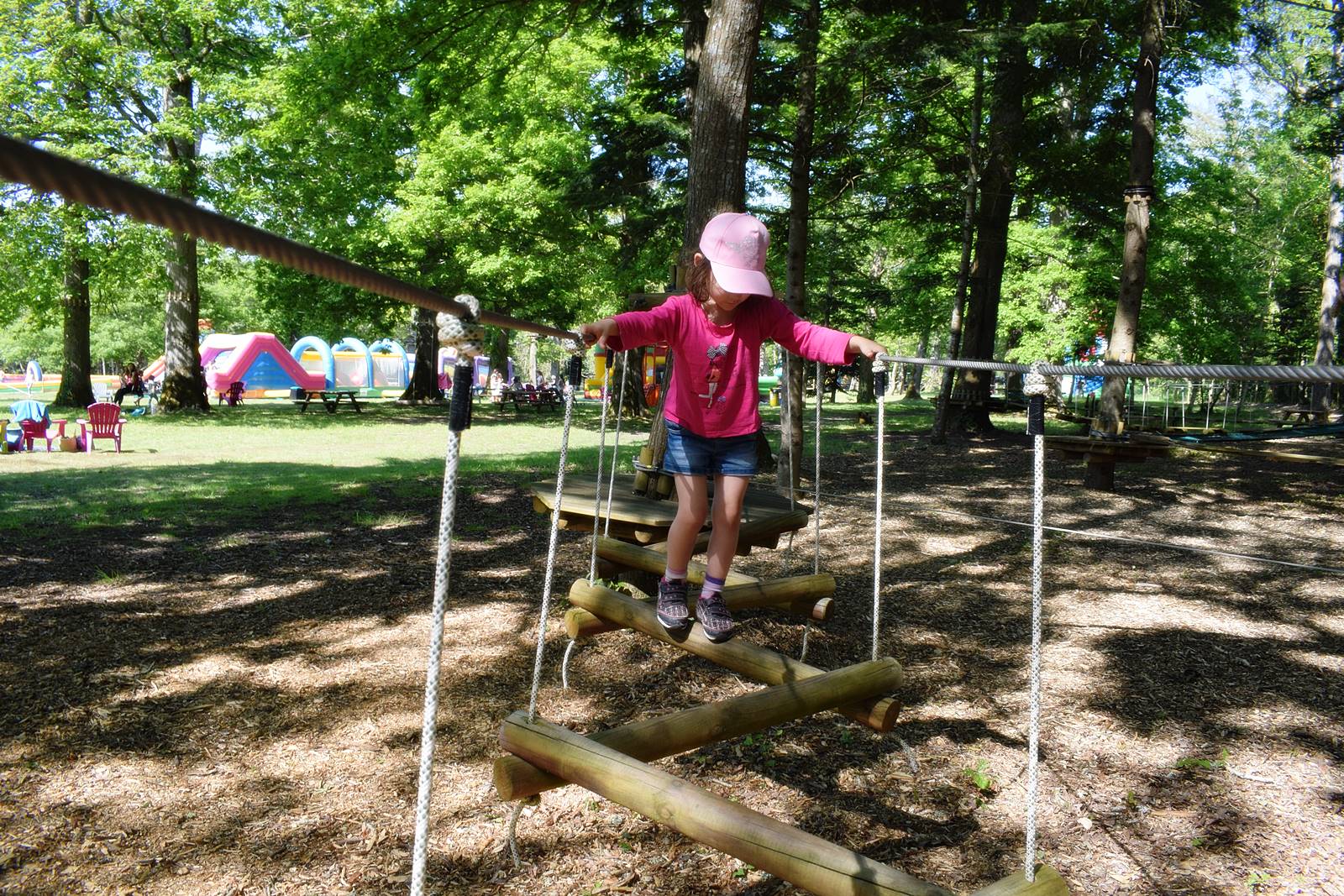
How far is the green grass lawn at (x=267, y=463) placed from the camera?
9695 millimetres

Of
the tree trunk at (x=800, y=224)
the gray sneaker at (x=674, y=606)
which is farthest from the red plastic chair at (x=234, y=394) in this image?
the gray sneaker at (x=674, y=606)

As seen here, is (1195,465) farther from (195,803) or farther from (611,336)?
(195,803)

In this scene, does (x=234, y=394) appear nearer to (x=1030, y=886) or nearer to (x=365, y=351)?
(x=365, y=351)

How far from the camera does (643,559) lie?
4.67 meters

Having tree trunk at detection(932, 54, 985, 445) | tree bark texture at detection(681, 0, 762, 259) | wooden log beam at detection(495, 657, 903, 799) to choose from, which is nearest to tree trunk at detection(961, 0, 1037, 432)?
tree trunk at detection(932, 54, 985, 445)

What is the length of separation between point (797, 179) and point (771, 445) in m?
7.88

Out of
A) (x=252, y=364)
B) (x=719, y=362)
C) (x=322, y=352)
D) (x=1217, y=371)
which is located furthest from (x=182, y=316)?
(x=1217, y=371)

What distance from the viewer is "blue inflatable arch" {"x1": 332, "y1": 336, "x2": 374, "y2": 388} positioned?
160ft

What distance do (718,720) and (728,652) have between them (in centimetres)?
64

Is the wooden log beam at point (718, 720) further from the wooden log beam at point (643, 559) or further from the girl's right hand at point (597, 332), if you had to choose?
the girl's right hand at point (597, 332)

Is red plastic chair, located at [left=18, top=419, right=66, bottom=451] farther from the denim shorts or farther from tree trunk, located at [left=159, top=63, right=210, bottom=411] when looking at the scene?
the denim shorts

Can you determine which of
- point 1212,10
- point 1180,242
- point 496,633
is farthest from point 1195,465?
point 496,633

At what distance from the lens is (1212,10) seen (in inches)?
462

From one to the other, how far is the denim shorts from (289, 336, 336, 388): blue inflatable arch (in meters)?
44.2
